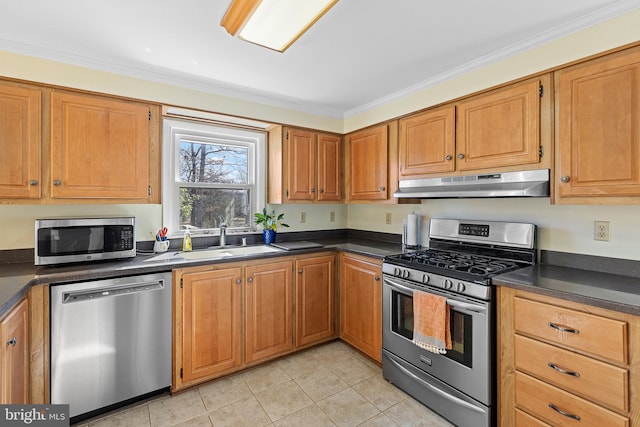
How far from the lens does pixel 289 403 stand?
2162mm

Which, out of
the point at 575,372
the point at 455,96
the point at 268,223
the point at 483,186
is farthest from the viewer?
the point at 268,223

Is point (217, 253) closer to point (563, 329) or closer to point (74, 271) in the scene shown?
point (74, 271)

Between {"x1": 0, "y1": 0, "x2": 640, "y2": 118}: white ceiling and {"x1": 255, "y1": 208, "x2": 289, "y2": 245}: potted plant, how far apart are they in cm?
124

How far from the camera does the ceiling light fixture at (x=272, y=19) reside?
4.94 feet

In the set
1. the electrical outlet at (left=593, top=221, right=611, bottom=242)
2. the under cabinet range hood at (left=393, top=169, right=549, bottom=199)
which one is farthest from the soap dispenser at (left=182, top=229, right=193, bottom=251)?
the electrical outlet at (left=593, top=221, right=611, bottom=242)

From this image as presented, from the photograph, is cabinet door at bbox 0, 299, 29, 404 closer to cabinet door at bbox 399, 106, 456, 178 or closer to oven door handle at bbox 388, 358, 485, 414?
oven door handle at bbox 388, 358, 485, 414

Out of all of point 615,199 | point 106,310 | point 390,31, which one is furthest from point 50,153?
point 615,199

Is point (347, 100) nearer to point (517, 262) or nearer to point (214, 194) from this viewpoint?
point (214, 194)

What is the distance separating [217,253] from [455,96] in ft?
7.66

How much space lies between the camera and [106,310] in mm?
1982

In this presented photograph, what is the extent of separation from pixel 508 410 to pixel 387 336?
87 cm

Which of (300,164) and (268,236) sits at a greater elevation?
(300,164)

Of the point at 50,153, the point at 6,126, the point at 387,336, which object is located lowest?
the point at 387,336

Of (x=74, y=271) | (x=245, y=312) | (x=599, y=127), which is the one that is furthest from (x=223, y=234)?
(x=599, y=127)
